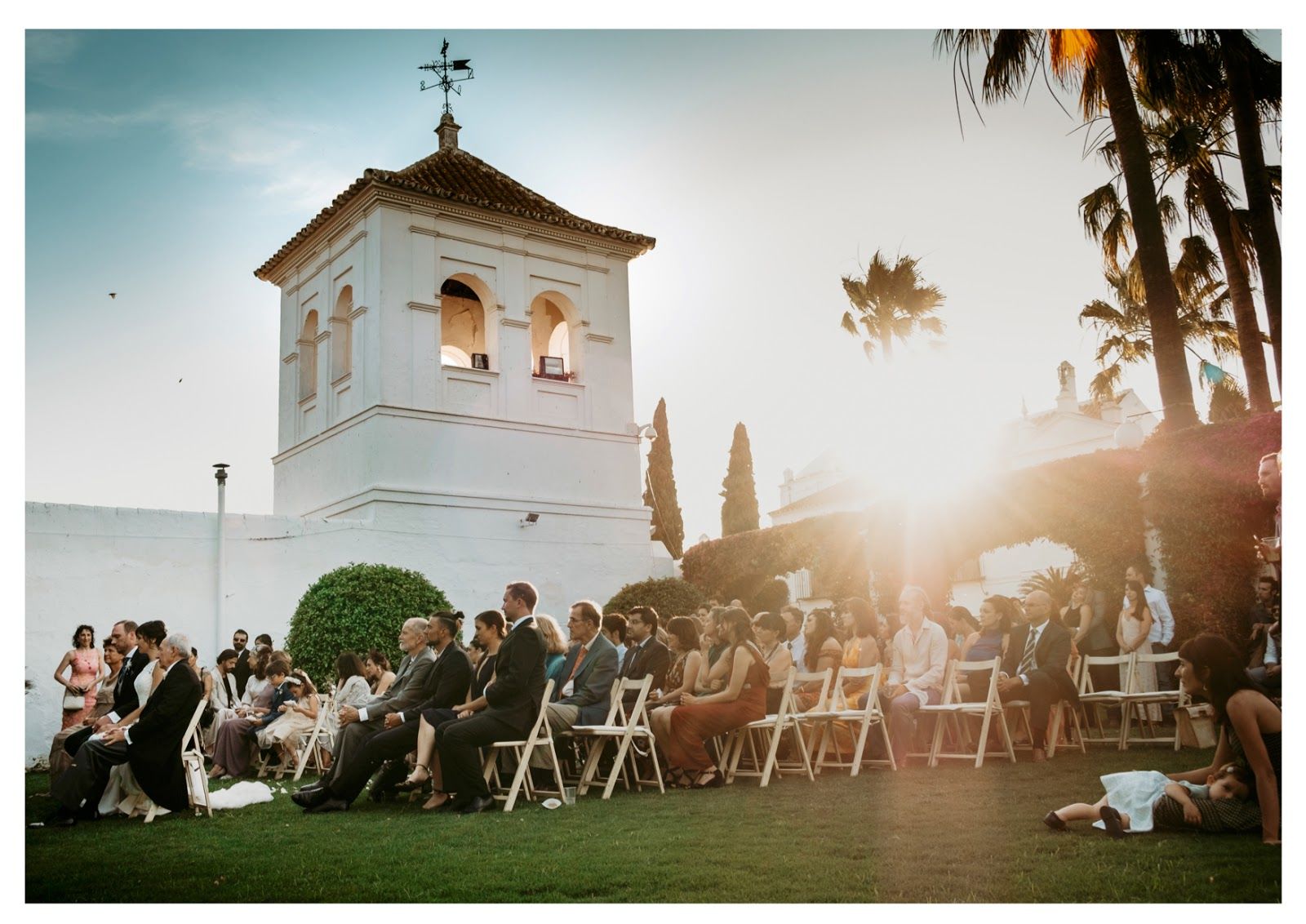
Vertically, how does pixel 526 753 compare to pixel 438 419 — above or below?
below

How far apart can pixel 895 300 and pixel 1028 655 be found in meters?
14.0

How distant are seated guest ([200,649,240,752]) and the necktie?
7.50 m

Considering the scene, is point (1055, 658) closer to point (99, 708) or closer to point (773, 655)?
point (773, 655)

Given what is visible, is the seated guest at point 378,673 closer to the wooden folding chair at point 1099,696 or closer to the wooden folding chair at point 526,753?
the wooden folding chair at point 526,753

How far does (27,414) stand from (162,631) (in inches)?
77.9

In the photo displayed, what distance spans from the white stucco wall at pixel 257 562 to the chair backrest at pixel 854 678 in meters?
7.52

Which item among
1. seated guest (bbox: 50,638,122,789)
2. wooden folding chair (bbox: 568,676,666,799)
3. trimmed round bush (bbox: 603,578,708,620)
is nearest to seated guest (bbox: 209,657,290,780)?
seated guest (bbox: 50,638,122,789)

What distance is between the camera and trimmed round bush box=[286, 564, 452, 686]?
13359 mm

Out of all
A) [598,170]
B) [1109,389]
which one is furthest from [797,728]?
[1109,389]

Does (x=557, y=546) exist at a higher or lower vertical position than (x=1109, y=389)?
lower

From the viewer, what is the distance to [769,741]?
31.7 ft

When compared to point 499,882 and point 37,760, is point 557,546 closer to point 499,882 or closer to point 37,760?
point 37,760

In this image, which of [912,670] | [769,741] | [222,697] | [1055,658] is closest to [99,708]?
[222,697]

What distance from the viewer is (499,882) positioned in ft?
16.7
